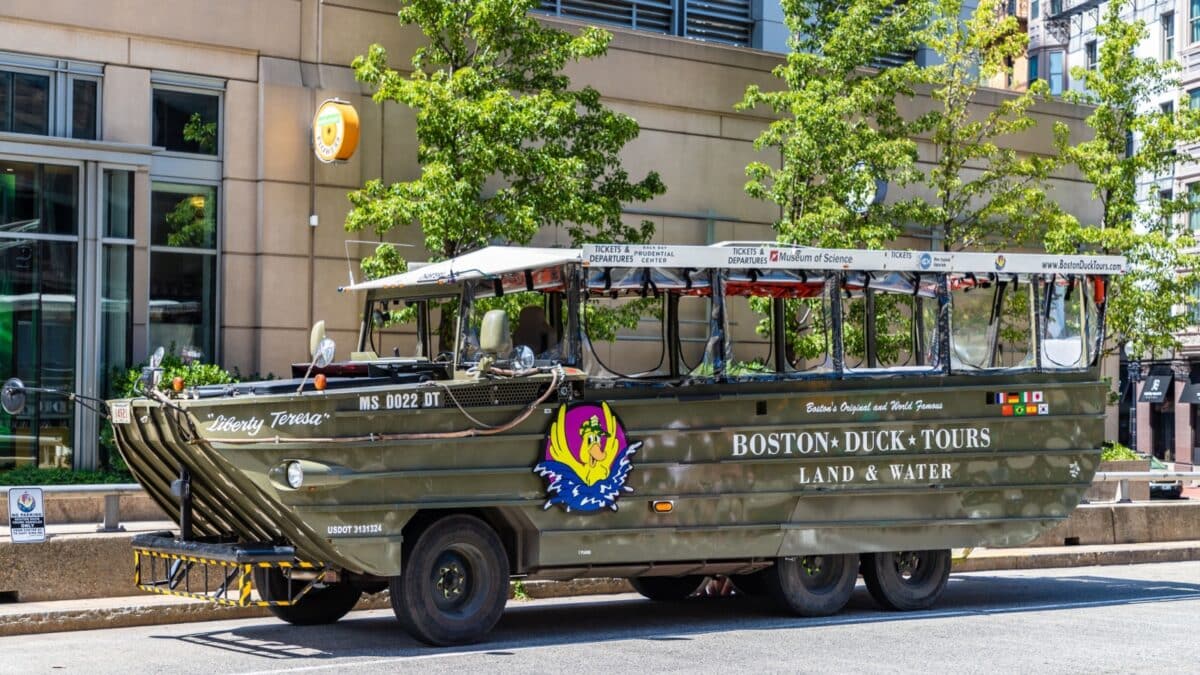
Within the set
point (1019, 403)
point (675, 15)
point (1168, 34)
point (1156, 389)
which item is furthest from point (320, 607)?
point (1156, 389)

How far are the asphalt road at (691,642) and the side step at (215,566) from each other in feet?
1.20

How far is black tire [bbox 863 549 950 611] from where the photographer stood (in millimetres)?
14523

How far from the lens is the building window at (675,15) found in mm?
26312

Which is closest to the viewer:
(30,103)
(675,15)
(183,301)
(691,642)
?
(691,642)

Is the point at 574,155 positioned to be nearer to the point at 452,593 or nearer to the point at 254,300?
the point at 254,300

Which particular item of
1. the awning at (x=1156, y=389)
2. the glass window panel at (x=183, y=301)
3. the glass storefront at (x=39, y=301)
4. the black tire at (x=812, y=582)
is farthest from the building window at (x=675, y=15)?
the awning at (x=1156, y=389)

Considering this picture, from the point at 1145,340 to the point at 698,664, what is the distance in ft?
60.7

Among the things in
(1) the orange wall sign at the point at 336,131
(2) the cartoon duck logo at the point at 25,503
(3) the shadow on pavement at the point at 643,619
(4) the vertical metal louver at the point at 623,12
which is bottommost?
(3) the shadow on pavement at the point at 643,619

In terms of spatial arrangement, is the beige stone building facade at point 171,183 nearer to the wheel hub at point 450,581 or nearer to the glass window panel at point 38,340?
the glass window panel at point 38,340

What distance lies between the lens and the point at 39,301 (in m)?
20.6

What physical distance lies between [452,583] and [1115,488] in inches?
629

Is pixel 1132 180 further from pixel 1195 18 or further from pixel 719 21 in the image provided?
pixel 1195 18

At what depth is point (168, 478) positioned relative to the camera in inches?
480

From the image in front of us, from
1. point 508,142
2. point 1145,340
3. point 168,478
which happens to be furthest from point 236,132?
point 1145,340
